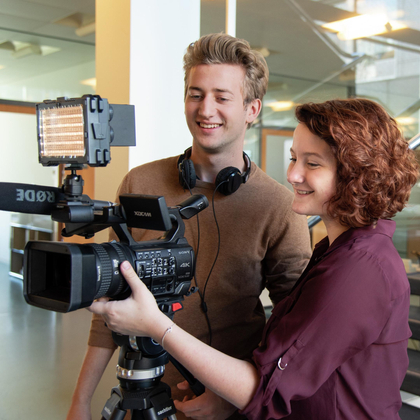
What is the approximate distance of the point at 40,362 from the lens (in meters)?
3.19

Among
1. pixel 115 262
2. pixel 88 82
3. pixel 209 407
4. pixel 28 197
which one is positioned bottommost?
pixel 209 407

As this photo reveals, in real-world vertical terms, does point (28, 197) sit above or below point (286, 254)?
above

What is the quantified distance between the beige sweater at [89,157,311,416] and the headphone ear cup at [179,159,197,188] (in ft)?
0.14

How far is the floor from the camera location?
2.59 meters

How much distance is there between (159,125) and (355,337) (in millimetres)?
1617

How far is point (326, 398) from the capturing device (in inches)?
30.5

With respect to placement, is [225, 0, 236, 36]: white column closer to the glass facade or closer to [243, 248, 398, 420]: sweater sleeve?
[243, 248, 398, 420]: sweater sleeve

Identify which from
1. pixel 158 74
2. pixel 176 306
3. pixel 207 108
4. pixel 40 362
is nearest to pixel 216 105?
pixel 207 108

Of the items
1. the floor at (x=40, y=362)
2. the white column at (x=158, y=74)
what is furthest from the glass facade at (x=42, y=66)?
the white column at (x=158, y=74)

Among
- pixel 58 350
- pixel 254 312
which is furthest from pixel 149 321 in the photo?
pixel 58 350

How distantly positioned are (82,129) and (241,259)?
58 centimetres

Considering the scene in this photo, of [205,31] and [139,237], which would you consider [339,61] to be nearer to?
[205,31]

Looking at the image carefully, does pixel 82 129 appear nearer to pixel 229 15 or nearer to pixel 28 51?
pixel 229 15

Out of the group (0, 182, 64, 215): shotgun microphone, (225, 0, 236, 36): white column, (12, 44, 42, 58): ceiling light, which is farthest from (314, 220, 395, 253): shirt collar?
(12, 44, 42, 58): ceiling light
